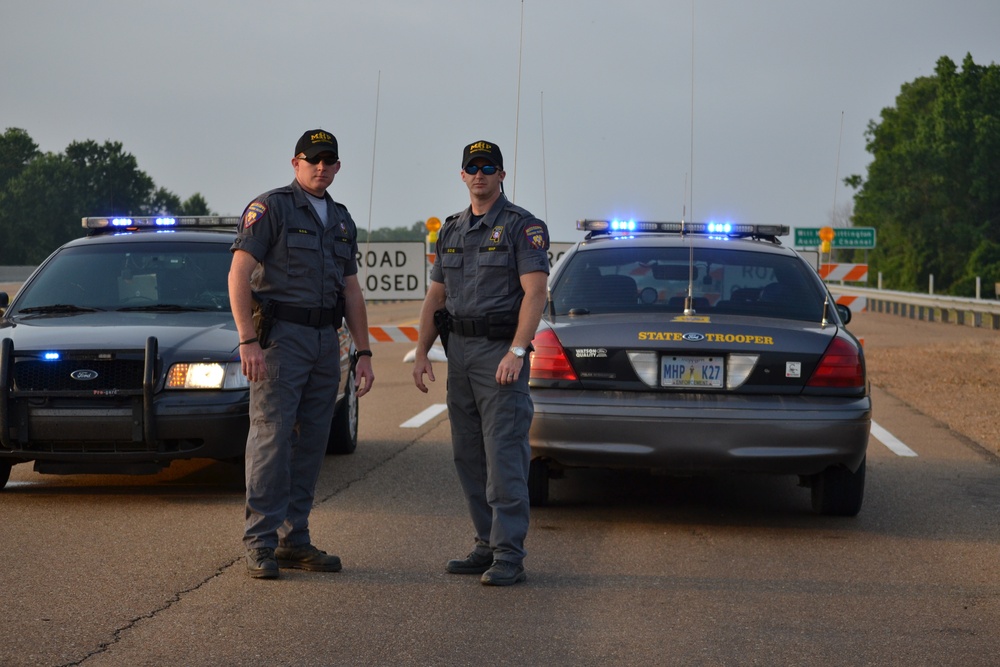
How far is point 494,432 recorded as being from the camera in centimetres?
600

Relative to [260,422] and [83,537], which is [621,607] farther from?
[83,537]

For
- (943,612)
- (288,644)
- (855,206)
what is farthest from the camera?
(855,206)

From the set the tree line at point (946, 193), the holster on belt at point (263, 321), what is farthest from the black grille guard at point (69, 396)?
the tree line at point (946, 193)

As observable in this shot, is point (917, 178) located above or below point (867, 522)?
above

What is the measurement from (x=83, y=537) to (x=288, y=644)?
7.60 feet

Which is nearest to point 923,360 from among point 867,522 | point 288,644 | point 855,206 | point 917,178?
point 867,522

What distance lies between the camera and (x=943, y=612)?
5449mm

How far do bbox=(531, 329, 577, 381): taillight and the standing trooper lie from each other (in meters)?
1.02

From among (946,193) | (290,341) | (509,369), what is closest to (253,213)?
(290,341)

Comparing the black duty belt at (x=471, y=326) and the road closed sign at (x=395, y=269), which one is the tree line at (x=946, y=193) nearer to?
the road closed sign at (x=395, y=269)

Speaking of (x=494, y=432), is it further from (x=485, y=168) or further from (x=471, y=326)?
(x=485, y=168)

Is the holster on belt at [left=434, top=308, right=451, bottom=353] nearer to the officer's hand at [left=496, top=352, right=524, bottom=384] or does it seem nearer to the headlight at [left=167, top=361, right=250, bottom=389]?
the officer's hand at [left=496, top=352, right=524, bottom=384]

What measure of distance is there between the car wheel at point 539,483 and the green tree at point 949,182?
61516mm

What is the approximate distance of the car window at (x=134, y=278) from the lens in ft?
28.8
